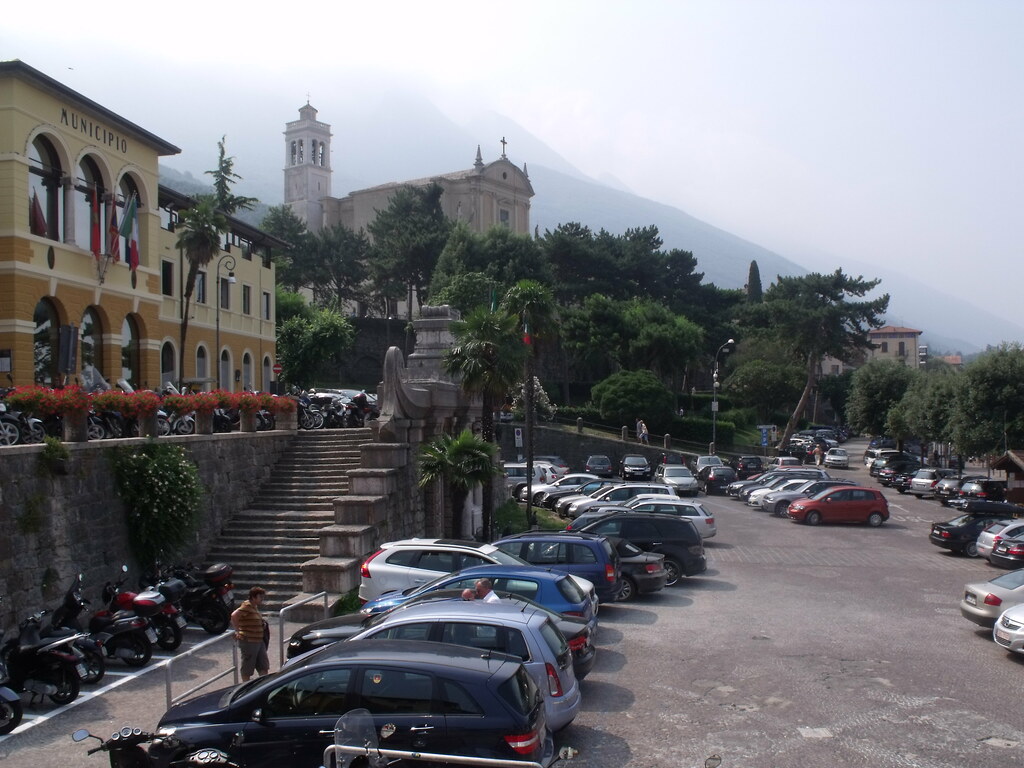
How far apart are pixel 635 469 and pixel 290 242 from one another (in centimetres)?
3921

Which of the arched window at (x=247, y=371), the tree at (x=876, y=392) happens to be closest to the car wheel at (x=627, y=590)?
the arched window at (x=247, y=371)

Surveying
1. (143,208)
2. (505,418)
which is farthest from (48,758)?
(505,418)

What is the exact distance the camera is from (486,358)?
81.4 ft

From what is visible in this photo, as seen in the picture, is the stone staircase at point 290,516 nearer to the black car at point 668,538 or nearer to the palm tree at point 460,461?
the palm tree at point 460,461

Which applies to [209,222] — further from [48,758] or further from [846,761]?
[846,761]

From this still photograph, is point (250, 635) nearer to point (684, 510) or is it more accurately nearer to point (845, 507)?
point (684, 510)

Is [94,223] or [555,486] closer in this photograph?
[94,223]

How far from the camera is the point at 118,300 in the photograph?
28.9 metres

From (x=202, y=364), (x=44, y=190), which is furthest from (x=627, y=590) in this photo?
(x=202, y=364)

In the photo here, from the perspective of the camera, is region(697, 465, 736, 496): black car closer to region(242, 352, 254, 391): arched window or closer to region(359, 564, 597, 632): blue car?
region(242, 352, 254, 391): arched window

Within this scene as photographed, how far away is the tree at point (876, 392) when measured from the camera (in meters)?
59.2

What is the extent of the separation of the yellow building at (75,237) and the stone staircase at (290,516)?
452cm

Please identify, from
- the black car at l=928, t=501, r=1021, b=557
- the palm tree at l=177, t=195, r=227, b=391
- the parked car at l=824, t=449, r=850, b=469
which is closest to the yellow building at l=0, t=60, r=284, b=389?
the palm tree at l=177, t=195, r=227, b=391

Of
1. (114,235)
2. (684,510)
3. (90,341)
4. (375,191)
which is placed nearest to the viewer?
(684,510)
